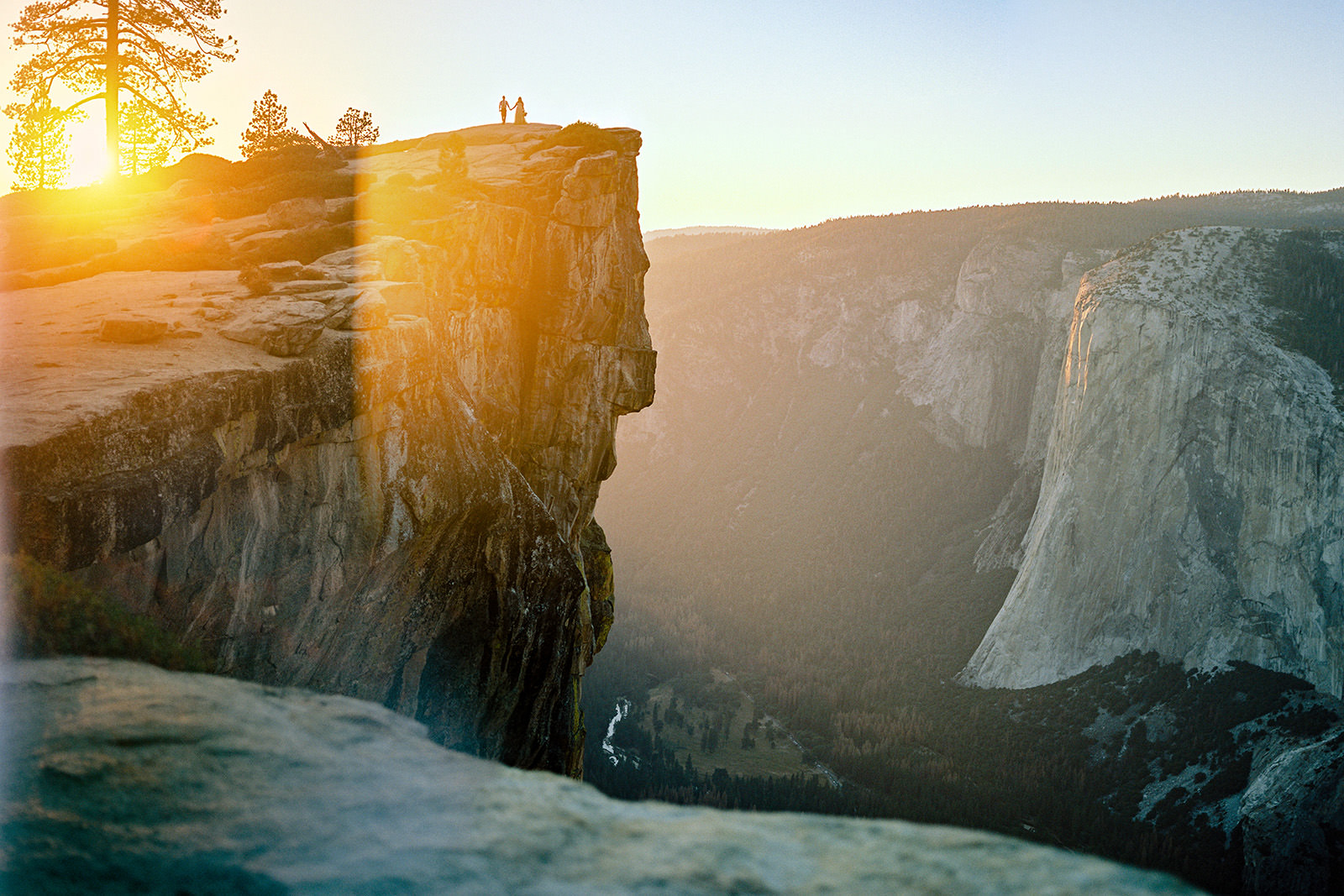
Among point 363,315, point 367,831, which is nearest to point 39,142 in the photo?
point 363,315

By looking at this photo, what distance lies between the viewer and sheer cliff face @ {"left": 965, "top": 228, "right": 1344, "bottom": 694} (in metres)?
46.5

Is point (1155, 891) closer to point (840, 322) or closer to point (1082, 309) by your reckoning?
point (1082, 309)

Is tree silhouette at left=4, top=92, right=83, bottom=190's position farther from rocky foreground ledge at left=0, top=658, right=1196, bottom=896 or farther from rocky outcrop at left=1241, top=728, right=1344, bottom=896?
rocky outcrop at left=1241, top=728, right=1344, bottom=896

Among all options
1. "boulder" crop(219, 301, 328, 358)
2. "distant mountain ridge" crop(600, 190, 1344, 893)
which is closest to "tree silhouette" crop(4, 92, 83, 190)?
"boulder" crop(219, 301, 328, 358)

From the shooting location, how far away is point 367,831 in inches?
183

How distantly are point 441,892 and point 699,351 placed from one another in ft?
404

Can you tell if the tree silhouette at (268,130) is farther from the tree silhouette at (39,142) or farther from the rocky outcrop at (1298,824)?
the rocky outcrop at (1298,824)

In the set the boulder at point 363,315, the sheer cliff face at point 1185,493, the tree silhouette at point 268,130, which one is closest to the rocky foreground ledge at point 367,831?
the boulder at point 363,315

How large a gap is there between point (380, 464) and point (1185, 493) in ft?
167

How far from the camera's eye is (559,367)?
26.1 meters

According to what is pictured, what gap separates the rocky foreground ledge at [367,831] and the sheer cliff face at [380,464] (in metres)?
4.58

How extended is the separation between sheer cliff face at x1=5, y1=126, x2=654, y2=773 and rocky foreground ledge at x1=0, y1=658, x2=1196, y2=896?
4.58 metres

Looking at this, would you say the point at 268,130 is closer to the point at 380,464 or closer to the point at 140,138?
the point at 140,138

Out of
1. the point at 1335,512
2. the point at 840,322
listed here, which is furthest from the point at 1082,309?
the point at 840,322
